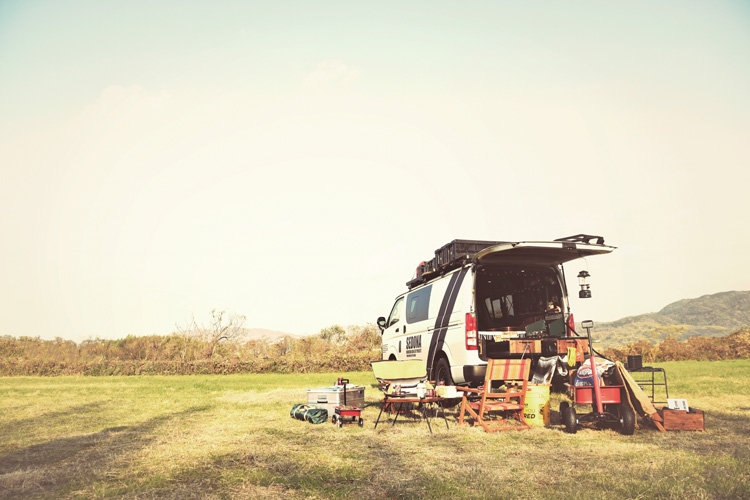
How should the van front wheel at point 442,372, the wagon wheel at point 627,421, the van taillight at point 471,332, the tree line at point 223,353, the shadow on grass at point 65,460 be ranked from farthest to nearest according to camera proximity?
the tree line at point 223,353, the van front wheel at point 442,372, the van taillight at point 471,332, the wagon wheel at point 627,421, the shadow on grass at point 65,460

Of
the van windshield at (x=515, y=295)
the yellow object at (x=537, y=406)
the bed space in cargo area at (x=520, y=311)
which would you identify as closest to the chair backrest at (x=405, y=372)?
the bed space in cargo area at (x=520, y=311)

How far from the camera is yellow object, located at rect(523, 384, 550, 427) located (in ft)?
24.6

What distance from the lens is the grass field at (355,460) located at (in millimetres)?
4277

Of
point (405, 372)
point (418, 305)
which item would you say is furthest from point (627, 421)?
point (418, 305)

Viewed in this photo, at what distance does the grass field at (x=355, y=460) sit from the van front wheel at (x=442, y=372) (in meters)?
0.62

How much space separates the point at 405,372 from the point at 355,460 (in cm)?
301

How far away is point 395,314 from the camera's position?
40.7 ft

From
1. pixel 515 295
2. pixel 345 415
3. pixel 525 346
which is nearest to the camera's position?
pixel 345 415

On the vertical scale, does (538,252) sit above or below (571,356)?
above

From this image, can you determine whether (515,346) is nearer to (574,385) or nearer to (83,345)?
(574,385)

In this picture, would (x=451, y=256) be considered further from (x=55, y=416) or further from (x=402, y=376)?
(x=55, y=416)

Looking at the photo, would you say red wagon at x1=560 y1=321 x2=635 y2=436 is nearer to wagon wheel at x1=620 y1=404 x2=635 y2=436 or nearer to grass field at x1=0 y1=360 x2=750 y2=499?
wagon wheel at x1=620 y1=404 x2=635 y2=436

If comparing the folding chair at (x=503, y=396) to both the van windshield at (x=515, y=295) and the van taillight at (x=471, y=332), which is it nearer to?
the van taillight at (x=471, y=332)

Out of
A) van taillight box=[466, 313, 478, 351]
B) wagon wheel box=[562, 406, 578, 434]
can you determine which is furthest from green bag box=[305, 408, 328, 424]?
wagon wheel box=[562, 406, 578, 434]
